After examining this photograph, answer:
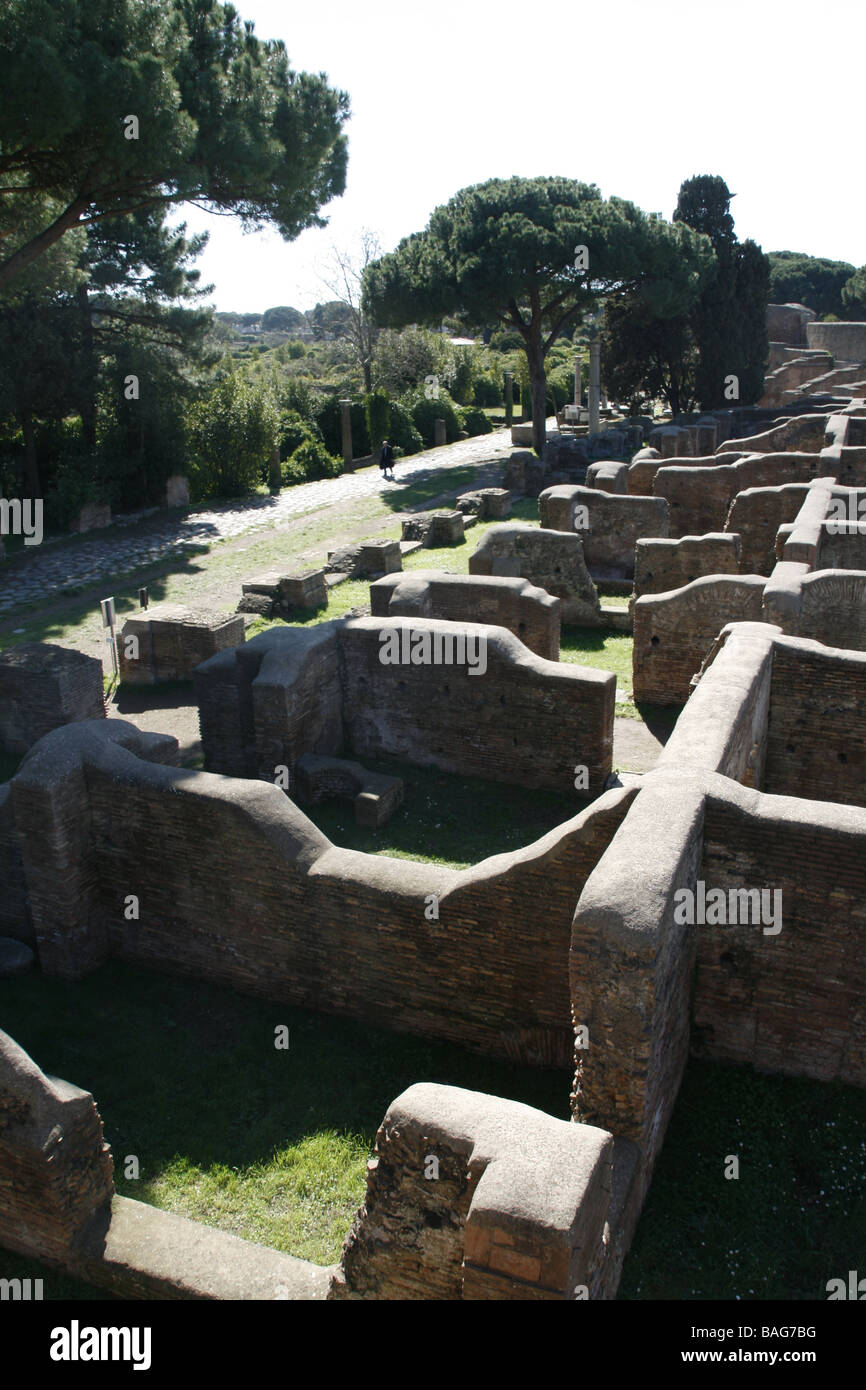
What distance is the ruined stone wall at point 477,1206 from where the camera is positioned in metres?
3.62

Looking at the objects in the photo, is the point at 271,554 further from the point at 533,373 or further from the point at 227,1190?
the point at 227,1190

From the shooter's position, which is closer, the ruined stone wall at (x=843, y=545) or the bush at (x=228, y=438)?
the ruined stone wall at (x=843, y=545)

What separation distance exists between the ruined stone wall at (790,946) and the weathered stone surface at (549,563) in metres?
9.55

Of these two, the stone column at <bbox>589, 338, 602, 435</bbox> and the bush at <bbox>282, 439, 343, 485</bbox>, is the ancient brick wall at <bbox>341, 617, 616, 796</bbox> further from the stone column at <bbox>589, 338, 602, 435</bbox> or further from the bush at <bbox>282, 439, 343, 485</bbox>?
the stone column at <bbox>589, 338, 602, 435</bbox>

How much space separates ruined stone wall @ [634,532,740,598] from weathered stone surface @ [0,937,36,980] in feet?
29.6

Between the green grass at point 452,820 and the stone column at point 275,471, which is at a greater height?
the stone column at point 275,471

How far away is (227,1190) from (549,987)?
2.15 m

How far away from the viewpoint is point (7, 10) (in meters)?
12.2

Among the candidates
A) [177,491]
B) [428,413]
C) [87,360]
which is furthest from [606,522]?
[428,413]

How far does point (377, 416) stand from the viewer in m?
32.4

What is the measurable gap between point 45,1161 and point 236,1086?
5.09ft

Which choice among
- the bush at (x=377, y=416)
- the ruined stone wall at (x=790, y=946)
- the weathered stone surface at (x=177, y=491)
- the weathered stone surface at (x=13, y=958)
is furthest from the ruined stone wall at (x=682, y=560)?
the bush at (x=377, y=416)

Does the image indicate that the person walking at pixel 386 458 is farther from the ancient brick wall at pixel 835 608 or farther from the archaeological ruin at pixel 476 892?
the ancient brick wall at pixel 835 608
